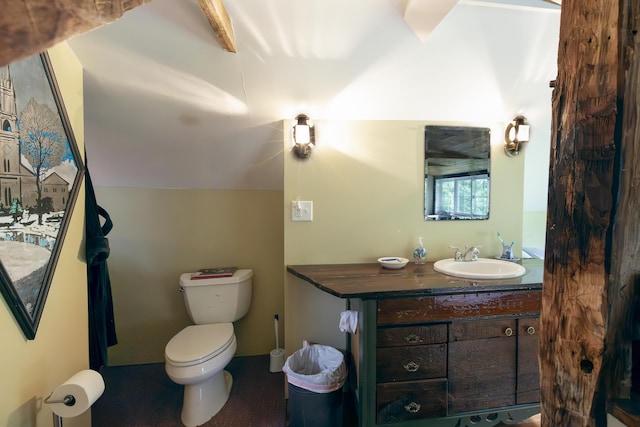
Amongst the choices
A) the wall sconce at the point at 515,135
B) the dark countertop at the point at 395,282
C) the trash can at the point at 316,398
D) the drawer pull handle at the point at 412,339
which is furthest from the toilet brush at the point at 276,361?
the wall sconce at the point at 515,135

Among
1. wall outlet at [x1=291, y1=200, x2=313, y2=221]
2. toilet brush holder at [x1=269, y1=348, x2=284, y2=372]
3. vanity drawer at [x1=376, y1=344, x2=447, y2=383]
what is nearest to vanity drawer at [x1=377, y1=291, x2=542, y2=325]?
vanity drawer at [x1=376, y1=344, x2=447, y2=383]

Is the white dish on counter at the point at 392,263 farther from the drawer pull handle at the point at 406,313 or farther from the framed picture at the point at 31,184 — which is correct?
the framed picture at the point at 31,184

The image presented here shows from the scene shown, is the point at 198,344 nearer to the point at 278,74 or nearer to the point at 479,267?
the point at 278,74

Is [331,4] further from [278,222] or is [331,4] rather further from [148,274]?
[148,274]

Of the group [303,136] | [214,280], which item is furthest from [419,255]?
[214,280]

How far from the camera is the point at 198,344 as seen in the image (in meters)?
1.61

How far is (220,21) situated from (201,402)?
1973 mm

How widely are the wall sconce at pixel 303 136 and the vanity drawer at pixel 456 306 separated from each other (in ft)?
3.21

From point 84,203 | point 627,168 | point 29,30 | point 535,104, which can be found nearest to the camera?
point 29,30

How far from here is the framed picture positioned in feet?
2.88

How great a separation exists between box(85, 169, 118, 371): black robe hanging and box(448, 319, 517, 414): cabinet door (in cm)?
178

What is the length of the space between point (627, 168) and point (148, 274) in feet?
8.37

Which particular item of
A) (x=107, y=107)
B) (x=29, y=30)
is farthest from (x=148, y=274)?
(x=29, y=30)

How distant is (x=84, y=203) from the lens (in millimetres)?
1331
